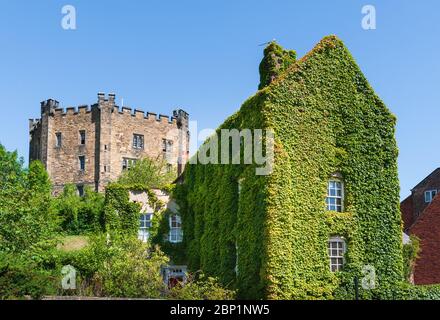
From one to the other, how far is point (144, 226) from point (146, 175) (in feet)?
73.9

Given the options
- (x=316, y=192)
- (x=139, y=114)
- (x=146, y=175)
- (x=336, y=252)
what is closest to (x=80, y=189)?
(x=146, y=175)

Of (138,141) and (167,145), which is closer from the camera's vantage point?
(138,141)

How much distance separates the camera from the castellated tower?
67.4 m

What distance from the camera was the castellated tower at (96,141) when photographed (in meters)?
67.4

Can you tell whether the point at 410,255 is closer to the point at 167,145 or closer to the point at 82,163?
the point at 167,145

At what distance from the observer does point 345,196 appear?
29266mm

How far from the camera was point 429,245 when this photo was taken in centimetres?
3894

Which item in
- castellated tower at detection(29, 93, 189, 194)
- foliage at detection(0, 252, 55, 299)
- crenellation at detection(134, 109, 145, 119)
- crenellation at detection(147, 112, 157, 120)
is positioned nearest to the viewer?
foliage at detection(0, 252, 55, 299)

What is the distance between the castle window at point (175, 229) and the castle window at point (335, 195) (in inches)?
567

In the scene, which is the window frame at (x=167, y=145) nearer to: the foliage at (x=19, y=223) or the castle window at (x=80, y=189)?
the castle window at (x=80, y=189)

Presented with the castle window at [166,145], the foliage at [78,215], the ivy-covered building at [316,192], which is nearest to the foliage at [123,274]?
the ivy-covered building at [316,192]

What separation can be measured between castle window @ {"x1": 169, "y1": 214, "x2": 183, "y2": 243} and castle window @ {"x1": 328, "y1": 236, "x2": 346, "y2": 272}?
1444 centimetres

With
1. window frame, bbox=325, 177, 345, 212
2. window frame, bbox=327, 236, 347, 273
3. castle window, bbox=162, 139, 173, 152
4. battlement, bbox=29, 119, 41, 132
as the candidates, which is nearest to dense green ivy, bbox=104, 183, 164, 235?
window frame, bbox=325, 177, 345, 212

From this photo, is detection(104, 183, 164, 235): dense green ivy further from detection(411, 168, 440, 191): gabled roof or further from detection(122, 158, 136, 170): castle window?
detection(122, 158, 136, 170): castle window
